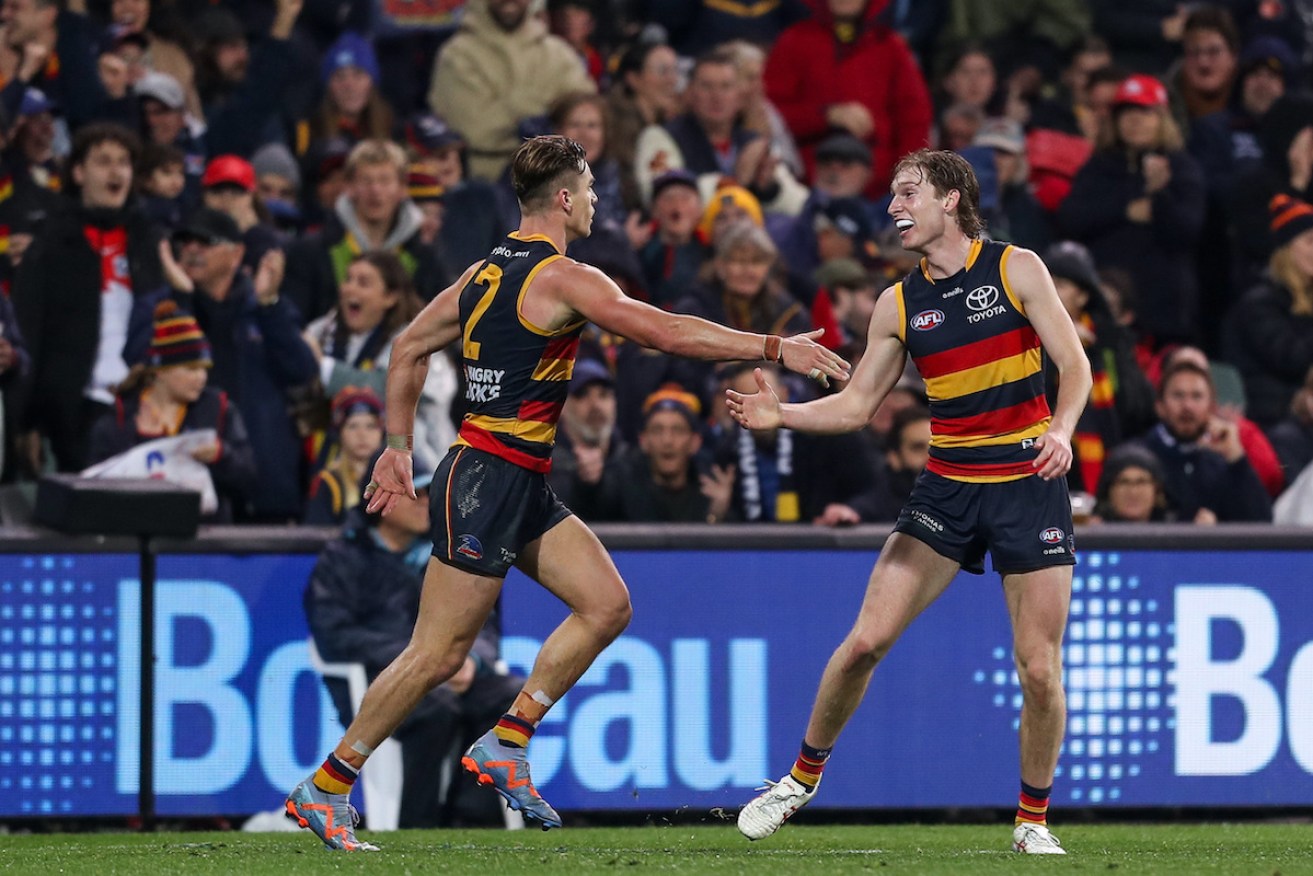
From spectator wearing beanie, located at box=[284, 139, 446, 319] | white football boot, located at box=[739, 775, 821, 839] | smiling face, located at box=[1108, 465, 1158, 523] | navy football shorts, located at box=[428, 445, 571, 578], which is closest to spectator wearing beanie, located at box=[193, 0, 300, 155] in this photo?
spectator wearing beanie, located at box=[284, 139, 446, 319]

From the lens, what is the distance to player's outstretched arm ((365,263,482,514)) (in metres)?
8.36

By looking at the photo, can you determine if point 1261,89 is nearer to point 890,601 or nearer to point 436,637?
point 890,601

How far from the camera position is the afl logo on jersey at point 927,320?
830 cm

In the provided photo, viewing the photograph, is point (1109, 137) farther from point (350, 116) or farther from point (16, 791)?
point (16, 791)

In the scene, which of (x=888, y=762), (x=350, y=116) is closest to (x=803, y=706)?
(x=888, y=762)

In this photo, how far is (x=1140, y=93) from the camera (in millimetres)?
13977

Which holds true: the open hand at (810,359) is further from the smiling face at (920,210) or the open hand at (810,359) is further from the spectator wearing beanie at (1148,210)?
the spectator wearing beanie at (1148,210)

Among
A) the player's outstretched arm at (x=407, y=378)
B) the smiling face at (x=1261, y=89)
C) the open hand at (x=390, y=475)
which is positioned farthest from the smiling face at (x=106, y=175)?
the smiling face at (x=1261, y=89)

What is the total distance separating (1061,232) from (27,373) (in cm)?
645

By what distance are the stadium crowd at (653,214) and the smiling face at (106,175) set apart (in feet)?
0.06

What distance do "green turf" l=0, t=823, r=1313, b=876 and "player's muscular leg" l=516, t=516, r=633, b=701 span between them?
68cm

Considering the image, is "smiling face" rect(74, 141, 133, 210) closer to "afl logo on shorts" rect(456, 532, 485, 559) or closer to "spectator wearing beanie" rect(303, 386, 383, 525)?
"spectator wearing beanie" rect(303, 386, 383, 525)

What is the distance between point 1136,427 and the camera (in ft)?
42.0

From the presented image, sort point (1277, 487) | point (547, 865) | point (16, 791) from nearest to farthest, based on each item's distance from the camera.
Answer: point (547, 865) < point (16, 791) < point (1277, 487)
